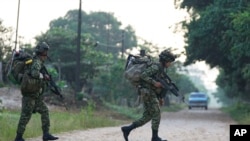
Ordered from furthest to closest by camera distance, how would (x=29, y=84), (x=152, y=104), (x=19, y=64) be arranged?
(x=152, y=104) → (x=19, y=64) → (x=29, y=84)

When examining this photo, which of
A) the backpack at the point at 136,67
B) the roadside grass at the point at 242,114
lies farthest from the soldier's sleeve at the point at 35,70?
the roadside grass at the point at 242,114

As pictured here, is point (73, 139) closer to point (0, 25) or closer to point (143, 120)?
point (143, 120)

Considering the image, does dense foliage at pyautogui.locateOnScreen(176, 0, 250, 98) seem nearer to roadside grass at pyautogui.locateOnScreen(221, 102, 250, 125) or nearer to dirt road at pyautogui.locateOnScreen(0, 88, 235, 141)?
roadside grass at pyautogui.locateOnScreen(221, 102, 250, 125)

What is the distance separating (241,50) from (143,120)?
1451 centimetres

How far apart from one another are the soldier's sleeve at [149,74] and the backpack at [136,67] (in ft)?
0.30

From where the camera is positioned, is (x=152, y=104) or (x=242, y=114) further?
(x=242, y=114)

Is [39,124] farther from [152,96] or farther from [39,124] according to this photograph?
[152,96]

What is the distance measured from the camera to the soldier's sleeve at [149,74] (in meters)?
9.47

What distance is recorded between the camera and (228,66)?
30766 millimetres

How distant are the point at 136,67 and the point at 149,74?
30 cm

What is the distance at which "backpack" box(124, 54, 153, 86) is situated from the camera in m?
9.60

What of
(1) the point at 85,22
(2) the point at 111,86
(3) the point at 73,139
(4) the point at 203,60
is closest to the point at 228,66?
(4) the point at 203,60

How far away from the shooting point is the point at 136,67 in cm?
963

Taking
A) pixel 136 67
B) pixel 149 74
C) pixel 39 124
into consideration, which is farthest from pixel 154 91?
pixel 39 124
